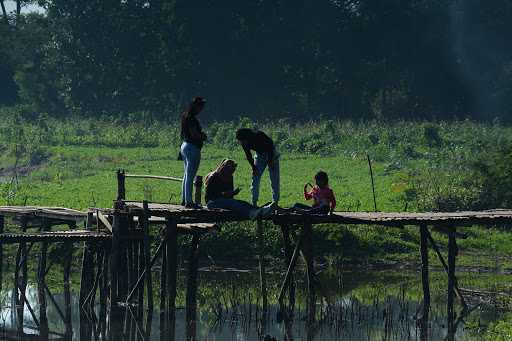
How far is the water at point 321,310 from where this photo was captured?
20.9 meters

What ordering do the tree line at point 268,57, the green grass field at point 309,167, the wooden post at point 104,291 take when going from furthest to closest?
the tree line at point 268,57, the green grass field at point 309,167, the wooden post at point 104,291

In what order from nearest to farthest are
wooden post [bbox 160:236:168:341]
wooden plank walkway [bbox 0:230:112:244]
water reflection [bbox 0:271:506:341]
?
water reflection [bbox 0:271:506:341] → wooden post [bbox 160:236:168:341] → wooden plank walkway [bbox 0:230:112:244]

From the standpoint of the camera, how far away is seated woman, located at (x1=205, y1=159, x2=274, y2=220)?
1961 centimetres

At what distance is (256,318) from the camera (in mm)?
21578

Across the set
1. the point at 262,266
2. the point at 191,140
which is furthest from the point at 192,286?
the point at 191,140

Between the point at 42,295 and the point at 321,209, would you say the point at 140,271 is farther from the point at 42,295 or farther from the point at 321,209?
the point at 321,209

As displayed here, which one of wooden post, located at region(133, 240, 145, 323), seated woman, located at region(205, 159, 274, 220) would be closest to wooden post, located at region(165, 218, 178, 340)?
wooden post, located at region(133, 240, 145, 323)

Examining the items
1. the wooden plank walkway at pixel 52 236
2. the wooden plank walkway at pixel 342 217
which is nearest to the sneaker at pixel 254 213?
the wooden plank walkway at pixel 342 217

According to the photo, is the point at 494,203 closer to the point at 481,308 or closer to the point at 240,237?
the point at 240,237

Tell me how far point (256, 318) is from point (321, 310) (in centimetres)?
116

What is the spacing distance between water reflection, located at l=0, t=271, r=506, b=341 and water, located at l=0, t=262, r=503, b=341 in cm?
2

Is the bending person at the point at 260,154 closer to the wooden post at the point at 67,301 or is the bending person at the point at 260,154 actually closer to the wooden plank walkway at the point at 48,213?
the wooden post at the point at 67,301

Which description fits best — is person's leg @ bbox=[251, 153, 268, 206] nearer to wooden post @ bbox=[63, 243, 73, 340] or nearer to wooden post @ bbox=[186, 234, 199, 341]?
wooden post @ bbox=[186, 234, 199, 341]

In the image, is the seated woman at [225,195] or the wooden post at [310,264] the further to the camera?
the wooden post at [310,264]
